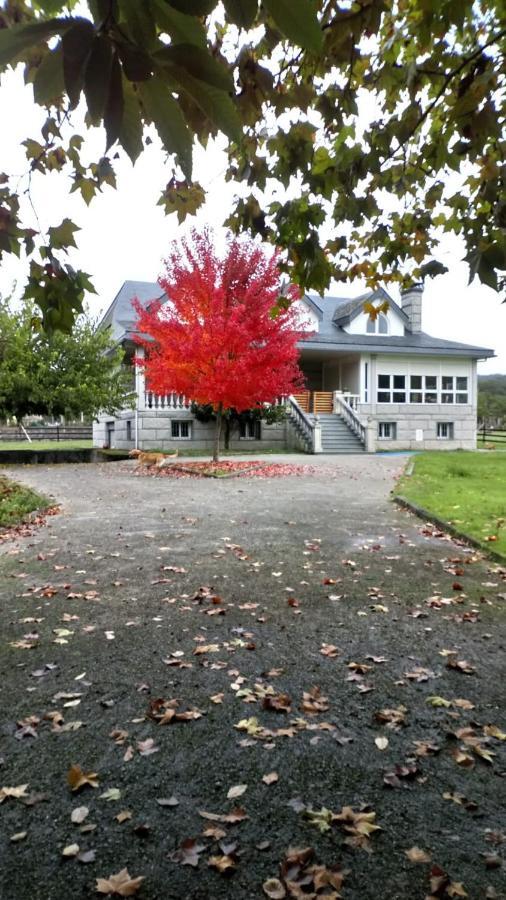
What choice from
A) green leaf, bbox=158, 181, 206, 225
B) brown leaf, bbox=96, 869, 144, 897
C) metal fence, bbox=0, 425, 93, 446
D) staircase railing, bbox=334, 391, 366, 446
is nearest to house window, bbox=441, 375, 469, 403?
staircase railing, bbox=334, 391, 366, 446

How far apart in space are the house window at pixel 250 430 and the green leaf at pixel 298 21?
25.5 metres

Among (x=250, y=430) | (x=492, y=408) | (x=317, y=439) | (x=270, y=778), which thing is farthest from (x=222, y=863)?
(x=492, y=408)

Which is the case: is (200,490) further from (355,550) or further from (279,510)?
(355,550)

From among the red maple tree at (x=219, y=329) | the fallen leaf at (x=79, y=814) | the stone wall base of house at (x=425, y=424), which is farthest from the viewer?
the stone wall base of house at (x=425, y=424)

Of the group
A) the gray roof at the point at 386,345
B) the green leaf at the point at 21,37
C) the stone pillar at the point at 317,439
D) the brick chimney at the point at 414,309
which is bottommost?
the stone pillar at the point at 317,439

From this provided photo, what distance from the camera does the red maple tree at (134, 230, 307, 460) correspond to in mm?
17125

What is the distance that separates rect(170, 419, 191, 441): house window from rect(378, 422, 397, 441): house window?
32.6 feet

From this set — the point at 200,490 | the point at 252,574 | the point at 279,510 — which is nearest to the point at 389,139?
the point at 252,574

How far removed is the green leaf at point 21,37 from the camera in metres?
1.01

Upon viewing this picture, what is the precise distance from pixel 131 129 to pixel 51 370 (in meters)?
20.4

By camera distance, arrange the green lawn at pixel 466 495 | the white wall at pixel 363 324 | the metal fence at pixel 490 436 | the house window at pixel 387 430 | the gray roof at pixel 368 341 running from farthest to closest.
→ the metal fence at pixel 490 436
the white wall at pixel 363 324
the house window at pixel 387 430
the gray roof at pixel 368 341
the green lawn at pixel 466 495

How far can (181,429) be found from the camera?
2606 cm

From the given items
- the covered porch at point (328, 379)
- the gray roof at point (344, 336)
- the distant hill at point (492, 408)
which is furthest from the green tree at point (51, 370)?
the distant hill at point (492, 408)

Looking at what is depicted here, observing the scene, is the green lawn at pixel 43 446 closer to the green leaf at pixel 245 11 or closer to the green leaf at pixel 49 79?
the green leaf at pixel 49 79
